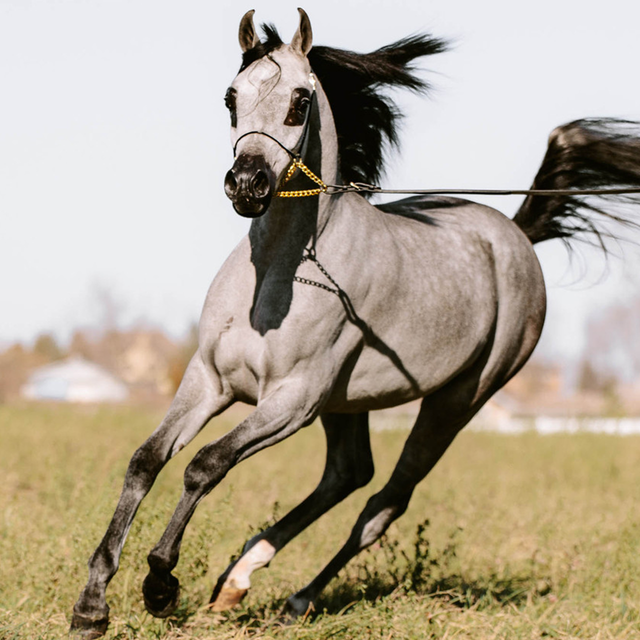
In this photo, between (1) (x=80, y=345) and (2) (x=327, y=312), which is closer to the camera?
(2) (x=327, y=312)

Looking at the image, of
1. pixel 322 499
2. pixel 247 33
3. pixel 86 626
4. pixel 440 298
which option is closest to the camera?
pixel 86 626

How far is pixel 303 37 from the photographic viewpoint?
4.32 metres

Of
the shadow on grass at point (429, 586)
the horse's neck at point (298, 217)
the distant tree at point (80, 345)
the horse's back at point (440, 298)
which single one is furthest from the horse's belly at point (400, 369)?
the distant tree at point (80, 345)

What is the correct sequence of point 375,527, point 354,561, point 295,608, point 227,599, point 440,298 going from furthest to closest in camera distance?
1. point 354,561
2. point 375,527
3. point 295,608
4. point 440,298
5. point 227,599

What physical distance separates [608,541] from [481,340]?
12.2 ft

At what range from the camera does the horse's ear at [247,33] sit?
169 inches

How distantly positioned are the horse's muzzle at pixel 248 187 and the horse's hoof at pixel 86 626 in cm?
178

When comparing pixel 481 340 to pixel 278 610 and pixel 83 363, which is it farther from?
pixel 83 363

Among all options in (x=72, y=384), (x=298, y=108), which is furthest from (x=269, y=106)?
(x=72, y=384)

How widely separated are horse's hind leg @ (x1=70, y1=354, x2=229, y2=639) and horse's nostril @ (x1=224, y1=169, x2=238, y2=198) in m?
0.91

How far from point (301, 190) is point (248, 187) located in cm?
63

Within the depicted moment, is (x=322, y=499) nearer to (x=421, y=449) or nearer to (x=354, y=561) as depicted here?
(x=421, y=449)

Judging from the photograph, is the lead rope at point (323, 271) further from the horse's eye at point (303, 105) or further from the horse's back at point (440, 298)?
the horse's eye at point (303, 105)

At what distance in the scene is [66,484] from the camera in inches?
368
